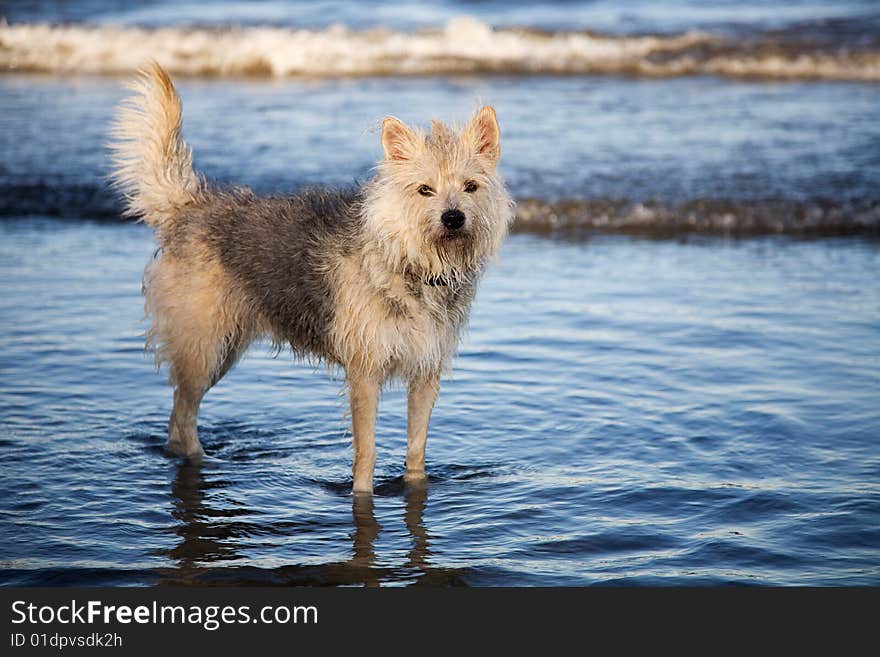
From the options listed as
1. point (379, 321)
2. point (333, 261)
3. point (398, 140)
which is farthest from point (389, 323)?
point (398, 140)

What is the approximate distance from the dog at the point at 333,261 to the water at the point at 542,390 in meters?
0.50

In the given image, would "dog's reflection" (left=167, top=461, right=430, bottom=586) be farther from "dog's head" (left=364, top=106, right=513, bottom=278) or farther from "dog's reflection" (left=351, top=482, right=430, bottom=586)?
"dog's head" (left=364, top=106, right=513, bottom=278)

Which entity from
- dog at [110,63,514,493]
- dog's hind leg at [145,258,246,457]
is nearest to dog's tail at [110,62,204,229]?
dog at [110,63,514,493]

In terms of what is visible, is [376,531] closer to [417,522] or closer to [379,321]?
[417,522]

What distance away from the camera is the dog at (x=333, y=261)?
5.34 metres

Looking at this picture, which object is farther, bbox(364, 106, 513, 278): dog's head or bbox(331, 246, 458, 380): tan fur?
bbox(331, 246, 458, 380): tan fur

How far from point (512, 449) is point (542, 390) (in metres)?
0.86

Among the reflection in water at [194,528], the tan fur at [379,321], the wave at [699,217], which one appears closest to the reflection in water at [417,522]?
the tan fur at [379,321]

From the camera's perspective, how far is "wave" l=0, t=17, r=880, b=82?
57.6 feet

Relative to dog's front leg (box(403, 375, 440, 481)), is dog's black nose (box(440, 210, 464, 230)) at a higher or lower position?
higher

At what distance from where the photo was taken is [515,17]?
73.6 ft

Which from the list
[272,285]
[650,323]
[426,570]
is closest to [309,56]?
[650,323]

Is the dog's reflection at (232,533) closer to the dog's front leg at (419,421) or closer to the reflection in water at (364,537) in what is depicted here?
the reflection in water at (364,537)

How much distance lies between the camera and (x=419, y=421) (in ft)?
19.7
